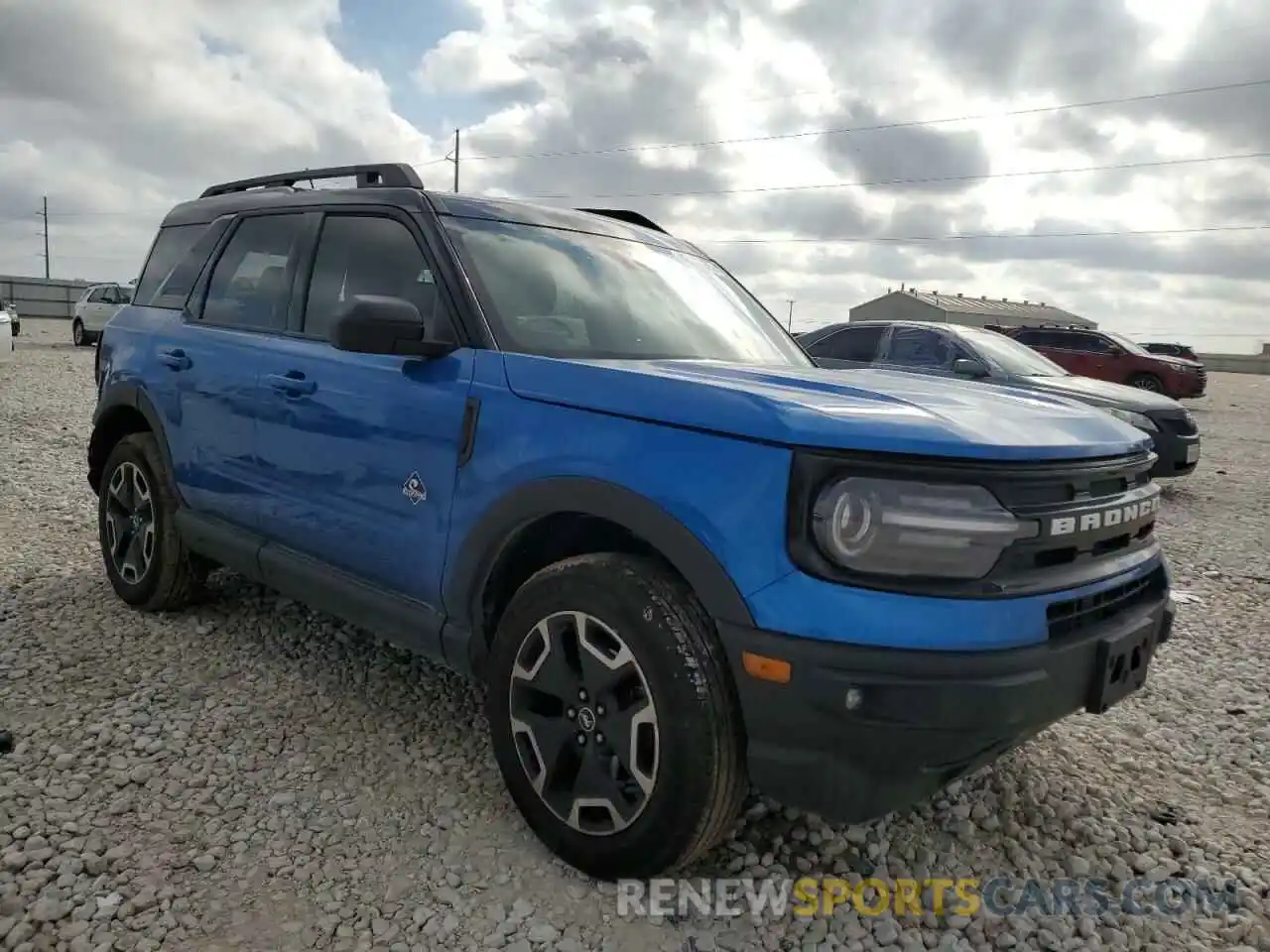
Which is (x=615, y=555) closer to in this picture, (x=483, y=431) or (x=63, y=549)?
(x=483, y=431)

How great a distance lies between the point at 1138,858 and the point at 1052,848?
24cm

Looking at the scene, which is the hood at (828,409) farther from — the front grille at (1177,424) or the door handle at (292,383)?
the front grille at (1177,424)

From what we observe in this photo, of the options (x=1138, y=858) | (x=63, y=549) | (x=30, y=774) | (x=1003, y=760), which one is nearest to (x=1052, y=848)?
(x=1138, y=858)

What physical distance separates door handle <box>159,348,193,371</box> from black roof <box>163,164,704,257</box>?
0.65m

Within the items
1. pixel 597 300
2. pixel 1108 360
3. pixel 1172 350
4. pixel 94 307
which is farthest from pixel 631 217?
pixel 1172 350

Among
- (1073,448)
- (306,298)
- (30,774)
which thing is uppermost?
(306,298)

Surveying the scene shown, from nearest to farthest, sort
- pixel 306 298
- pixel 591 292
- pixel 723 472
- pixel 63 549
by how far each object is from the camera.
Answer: pixel 723 472 → pixel 591 292 → pixel 306 298 → pixel 63 549

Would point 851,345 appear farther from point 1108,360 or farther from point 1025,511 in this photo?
point 1108,360

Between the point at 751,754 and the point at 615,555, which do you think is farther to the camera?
the point at 615,555

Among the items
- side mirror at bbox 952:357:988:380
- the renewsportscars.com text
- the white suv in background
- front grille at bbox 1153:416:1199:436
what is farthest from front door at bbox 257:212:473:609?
the white suv in background

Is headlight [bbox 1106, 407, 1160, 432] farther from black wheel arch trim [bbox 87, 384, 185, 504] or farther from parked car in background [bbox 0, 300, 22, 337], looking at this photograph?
parked car in background [bbox 0, 300, 22, 337]

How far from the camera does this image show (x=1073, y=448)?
7.37 feet

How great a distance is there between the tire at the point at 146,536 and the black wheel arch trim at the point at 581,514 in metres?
1.98

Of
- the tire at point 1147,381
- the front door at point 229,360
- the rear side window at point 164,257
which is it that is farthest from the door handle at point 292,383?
the tire at point 1147,381
